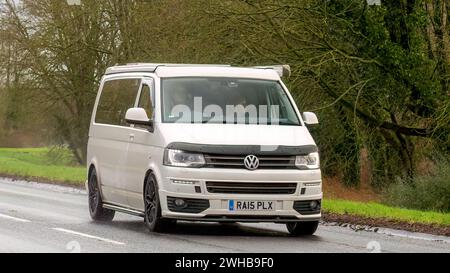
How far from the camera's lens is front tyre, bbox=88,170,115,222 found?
56.1ft

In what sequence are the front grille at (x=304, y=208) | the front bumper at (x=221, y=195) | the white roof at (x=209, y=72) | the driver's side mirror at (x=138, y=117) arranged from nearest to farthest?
the front bumper at (x=221, y=195)
the front grille at (x=304, y=208)
the driver's side mirror at (x=138, y=117)
the white roof at (x=209, y=72)

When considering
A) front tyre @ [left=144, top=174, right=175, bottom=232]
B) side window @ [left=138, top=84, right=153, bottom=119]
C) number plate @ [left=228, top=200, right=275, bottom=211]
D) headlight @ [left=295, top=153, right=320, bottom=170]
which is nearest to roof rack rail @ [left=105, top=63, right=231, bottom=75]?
side window @ [left=138, top=84, right=153, bottom=119]

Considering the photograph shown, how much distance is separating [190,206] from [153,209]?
704 mm

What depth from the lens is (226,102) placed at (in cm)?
1535

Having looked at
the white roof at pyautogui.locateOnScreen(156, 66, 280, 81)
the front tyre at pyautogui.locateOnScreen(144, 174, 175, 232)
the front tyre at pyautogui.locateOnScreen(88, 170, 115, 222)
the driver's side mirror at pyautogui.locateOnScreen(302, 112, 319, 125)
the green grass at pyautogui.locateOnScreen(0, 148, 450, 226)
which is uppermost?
the white roof at pyautogui.locateOnScreen(156, 66, 280, 81)

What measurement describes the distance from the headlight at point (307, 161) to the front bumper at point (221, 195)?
0.17m

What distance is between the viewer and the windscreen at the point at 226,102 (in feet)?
49.4

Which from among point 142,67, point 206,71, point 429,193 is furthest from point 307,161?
point 429,193

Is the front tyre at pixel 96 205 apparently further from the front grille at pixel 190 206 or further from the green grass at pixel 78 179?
the green grass at pixel 78 179

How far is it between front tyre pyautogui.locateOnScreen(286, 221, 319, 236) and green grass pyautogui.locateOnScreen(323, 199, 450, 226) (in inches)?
82.9

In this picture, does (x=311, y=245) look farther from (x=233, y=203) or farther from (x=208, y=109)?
(x=208, y=109)

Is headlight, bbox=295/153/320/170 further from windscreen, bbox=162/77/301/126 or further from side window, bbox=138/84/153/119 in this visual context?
side window, bbox=138/84/153/119

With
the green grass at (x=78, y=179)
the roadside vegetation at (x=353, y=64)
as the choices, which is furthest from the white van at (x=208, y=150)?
the roadside vegetation at (x=353, y=64)
